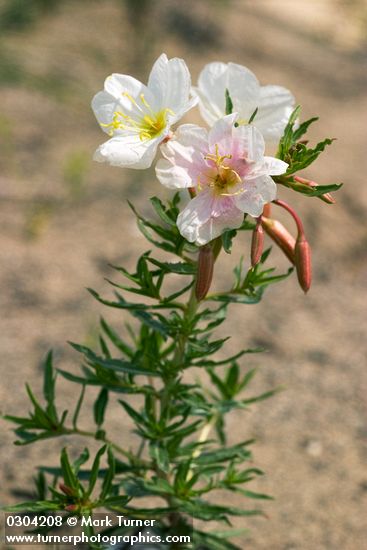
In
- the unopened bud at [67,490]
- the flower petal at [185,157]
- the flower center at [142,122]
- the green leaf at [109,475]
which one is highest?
the flower center at [142,122]

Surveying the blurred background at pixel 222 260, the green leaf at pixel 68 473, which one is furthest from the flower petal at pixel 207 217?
the blurred background at pixel 222 260

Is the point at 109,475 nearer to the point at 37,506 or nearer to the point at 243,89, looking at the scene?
the point at 37,506

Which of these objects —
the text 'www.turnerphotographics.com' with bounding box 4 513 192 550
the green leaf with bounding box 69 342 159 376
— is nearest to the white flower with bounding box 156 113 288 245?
the green leaf with bounding box 69 342 159 376

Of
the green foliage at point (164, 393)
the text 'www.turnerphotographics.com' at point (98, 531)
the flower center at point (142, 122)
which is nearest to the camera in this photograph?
the flower center at point (142, 122)

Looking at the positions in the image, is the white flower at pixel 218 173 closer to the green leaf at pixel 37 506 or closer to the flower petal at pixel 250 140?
the flower petal at pixel 250 140

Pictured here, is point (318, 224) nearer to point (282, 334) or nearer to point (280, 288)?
point (280, 288)

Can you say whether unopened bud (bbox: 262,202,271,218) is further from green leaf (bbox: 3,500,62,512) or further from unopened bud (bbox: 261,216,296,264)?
green leaf (bbox: 3,500,62,512)

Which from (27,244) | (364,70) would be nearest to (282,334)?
(27,244)
